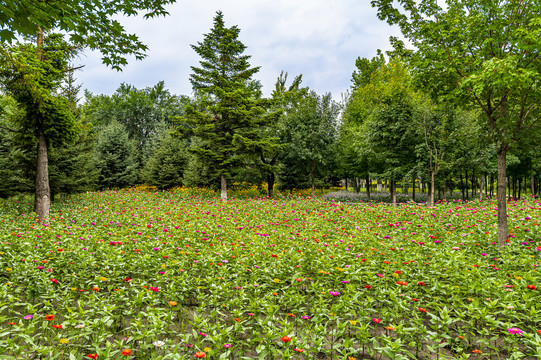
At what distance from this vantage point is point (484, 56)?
5586 millimetres

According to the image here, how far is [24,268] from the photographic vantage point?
398 cm

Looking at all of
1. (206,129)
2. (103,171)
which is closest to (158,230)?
(206,129)

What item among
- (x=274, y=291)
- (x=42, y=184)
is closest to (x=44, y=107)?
(x=42, y=184)

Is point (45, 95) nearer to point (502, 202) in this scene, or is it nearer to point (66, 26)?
point (66, 26)

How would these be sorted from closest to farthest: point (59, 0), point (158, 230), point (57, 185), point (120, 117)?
point (59, 0), point (158, 230), point (57, 185), point (120, 117)

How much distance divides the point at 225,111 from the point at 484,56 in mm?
13404

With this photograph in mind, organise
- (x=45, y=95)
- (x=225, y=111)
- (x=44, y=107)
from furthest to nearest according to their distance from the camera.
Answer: (x=225, y=111) → (x=44, y=107) → (x=45, y=95)

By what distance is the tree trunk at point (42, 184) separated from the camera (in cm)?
962

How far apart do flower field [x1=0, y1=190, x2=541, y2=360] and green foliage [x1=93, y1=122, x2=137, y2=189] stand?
2016cm

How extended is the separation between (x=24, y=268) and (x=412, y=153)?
18494mm

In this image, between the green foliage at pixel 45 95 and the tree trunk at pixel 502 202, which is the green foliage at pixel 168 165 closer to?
the green foliage at pixel 45 95

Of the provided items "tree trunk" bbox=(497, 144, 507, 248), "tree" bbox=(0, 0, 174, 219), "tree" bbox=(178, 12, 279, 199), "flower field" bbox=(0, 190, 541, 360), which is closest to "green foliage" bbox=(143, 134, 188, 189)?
"tree" bbox=(178, 12, 279, 199)

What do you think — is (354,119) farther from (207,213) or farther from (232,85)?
(207,213)

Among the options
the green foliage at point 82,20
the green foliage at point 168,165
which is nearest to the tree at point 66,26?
the green foliage at point 82,20
